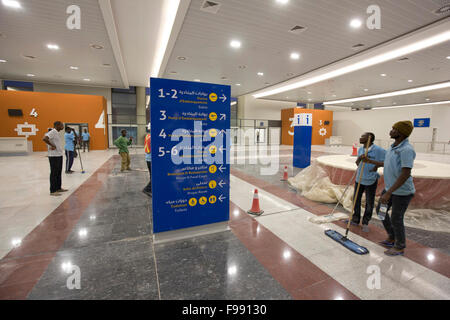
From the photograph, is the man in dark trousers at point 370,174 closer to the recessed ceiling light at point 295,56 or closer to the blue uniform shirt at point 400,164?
the blue uniform shirt at point 400,164

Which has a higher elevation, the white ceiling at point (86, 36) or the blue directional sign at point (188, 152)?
the white ceiling at point (86, 36)

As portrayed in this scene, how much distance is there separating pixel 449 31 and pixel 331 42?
3060 mm

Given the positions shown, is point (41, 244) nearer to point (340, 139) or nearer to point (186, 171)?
point (186, 171)

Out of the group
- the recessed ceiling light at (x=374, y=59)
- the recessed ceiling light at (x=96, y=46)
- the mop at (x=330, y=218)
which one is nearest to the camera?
the mop at (x=330, y=218)

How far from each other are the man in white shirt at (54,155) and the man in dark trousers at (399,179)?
589 cm

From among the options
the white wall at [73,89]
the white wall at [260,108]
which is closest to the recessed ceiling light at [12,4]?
the white wall at [73,89]

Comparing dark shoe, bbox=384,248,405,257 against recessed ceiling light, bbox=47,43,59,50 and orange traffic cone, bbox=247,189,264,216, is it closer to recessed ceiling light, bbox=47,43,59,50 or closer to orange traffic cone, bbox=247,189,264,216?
orange traffic cone, bbox=247,189,264,216

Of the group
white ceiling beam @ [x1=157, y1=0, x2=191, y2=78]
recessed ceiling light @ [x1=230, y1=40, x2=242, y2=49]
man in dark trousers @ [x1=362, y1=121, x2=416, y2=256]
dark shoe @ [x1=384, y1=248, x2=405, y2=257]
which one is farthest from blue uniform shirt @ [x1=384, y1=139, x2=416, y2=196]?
recessed ceiling light @ [x1=230, y1=40, x2=242, y2=49]

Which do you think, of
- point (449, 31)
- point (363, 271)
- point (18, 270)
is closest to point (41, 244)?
point (18, 270)

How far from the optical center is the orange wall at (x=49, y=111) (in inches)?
471

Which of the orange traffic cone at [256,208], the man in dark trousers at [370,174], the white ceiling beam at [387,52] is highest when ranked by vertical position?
the white ceiling beam at [387,52]

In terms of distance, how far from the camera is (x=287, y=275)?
2123mm

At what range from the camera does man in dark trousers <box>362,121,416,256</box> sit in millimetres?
2285

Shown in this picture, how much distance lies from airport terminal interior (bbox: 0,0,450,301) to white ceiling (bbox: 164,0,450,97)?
0.06m
